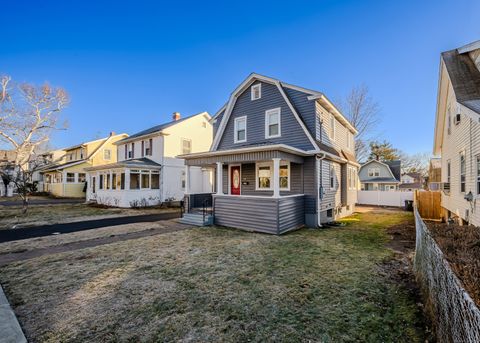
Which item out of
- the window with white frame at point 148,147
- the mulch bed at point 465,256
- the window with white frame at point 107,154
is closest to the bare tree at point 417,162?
the window with white frame at point 148,147

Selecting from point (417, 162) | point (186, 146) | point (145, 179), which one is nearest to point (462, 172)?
point (186, 146)

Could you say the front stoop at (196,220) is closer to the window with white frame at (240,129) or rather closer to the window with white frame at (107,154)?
the window with white frame at (240,129)

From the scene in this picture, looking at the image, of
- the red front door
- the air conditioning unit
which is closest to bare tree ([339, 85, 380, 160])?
the air conditioning unit

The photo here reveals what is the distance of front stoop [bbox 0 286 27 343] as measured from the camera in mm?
2770

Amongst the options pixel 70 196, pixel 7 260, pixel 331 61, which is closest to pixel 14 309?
pixel 7 260

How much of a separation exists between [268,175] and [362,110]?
69.3ft

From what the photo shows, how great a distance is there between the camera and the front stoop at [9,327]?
9.09 feet

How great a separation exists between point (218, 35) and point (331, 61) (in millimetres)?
8986

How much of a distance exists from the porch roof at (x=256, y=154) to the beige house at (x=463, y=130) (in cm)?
491

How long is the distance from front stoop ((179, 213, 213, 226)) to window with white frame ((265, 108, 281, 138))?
5.02 m

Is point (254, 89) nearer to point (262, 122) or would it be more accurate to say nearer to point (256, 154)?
point (262, 122)

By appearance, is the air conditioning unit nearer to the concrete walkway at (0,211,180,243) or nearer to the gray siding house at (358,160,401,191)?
the concrete walkway at (0,211,180,243)

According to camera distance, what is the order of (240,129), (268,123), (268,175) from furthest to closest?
(240,129), (268,123), (268,175)

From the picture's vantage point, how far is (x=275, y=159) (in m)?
8.85
